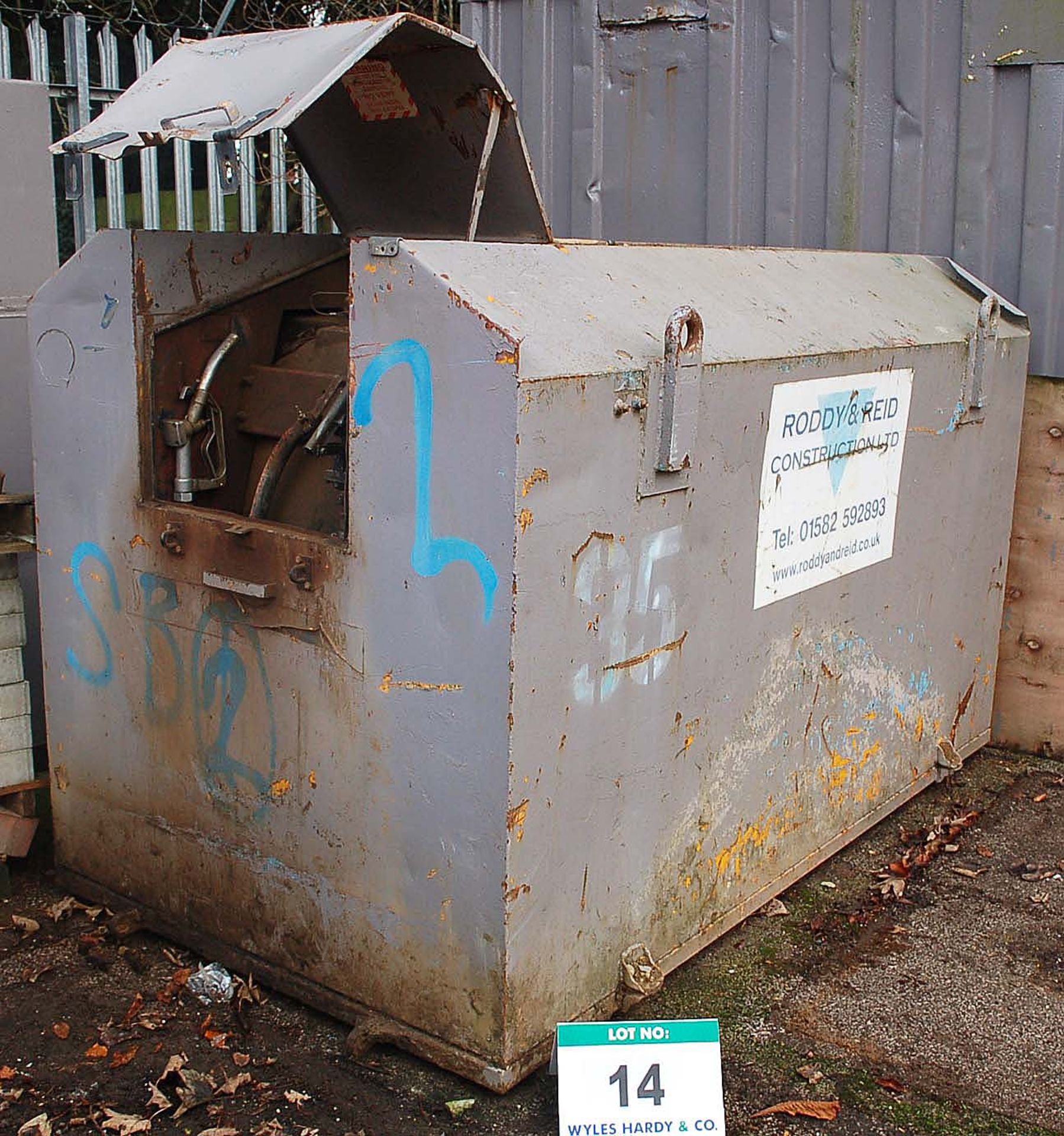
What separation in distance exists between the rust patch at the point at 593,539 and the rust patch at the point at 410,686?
33 centimetres

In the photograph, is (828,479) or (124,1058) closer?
(124,1058)

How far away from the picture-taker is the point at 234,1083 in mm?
2781

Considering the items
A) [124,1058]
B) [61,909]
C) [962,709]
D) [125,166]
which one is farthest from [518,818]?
[125,166]

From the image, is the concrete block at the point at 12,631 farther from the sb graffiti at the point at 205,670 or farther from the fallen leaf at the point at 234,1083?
the fallen leaf at the point at 234,1083

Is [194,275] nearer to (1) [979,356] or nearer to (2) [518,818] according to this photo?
(2) [518,818]

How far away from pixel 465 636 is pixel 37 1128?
4.14 feet

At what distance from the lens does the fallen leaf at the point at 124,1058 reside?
9.37ft

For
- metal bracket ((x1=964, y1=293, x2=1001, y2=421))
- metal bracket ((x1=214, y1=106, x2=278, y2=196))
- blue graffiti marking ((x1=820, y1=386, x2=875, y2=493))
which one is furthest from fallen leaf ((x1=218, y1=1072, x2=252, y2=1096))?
metal bracket ((x1=964, y1=293, x2=1001, y2=421))

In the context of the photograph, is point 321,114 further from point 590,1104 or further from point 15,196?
point 590,1104

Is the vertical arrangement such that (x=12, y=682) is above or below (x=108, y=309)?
below

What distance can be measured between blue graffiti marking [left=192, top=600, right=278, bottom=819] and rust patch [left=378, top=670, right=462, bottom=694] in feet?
1.14

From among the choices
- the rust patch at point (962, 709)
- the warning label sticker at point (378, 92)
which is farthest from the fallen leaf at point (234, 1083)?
the rust patch at point (962, 709)

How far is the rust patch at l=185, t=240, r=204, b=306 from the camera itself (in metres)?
3.26

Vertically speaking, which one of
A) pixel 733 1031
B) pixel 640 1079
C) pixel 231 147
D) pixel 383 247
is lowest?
pixel 733 1031
